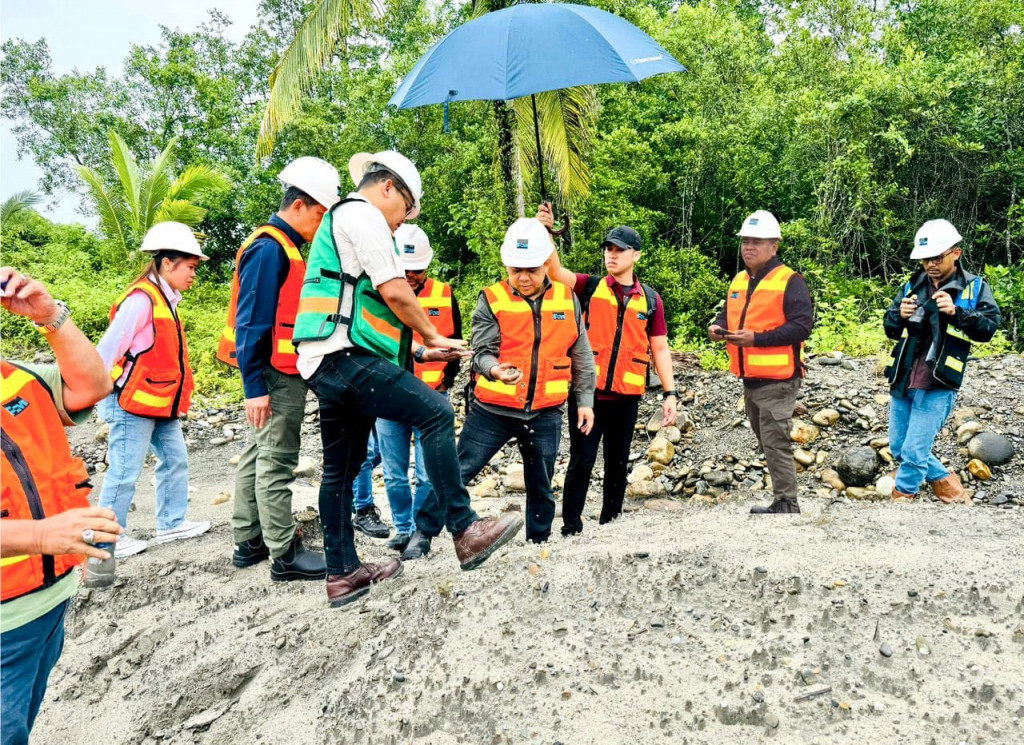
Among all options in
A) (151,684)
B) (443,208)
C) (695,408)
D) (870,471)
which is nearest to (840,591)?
(151,684)

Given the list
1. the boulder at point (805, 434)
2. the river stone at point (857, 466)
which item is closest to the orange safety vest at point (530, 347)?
the river stone at point (857, 466)

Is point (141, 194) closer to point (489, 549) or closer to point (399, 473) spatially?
point (399, 473)

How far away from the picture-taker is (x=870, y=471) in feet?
21.1

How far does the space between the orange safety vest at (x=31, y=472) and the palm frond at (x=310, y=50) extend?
29.6 feet

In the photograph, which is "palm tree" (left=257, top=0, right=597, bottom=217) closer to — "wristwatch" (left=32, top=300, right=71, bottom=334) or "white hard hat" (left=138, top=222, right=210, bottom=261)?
"white hard hat" (left=138, top=222, right=210, bottom=261)

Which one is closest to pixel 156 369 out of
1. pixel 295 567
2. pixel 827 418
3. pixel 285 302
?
pixel 285 302

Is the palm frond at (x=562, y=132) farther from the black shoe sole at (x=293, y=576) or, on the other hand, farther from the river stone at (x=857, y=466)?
the black shoe sole at (x=293, y=576)

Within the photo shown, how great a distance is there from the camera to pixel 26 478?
1.86 meters

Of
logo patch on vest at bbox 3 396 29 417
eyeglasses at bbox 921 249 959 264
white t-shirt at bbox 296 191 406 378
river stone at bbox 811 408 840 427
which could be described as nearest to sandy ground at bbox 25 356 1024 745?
white t-shirt at bbox 296 191 406 378

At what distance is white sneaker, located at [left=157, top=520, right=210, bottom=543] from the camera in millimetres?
5155

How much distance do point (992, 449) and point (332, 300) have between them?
6070 millimetres

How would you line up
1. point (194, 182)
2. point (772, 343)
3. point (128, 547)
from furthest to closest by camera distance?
point (194, 182)
point (128, 547)
point (772, 343)

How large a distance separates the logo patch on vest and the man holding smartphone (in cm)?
380

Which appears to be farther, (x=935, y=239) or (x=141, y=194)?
(x=141, y=194)
